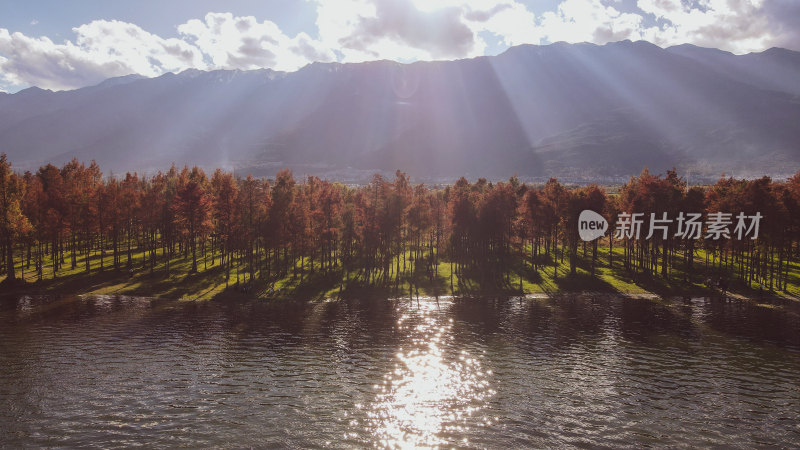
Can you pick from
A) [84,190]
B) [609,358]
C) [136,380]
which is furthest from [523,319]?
[84,190]

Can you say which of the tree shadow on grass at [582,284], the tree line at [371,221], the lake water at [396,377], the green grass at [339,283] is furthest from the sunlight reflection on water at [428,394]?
the tree shadow on grass at [582,284]

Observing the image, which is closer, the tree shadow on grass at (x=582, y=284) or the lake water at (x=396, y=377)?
the lake water at (x=396, y=377)

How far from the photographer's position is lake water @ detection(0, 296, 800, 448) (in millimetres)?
31625

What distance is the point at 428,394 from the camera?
3847 centimetres

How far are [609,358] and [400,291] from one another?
43.6 meters

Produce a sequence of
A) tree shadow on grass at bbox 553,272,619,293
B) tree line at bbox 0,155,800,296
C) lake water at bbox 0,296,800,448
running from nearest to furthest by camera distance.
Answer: lake water at bbox 0,296,800,448
tree line at bbox 0,155,800,296
tree shadow on grass at bbox 553,272,619,293

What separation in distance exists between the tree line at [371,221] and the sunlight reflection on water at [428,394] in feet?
132

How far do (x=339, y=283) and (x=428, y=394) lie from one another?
174ft

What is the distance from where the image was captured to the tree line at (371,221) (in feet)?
282

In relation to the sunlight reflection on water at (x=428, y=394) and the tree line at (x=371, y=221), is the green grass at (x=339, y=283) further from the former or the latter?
the sunlight reflection on water at (x=428, y=394)

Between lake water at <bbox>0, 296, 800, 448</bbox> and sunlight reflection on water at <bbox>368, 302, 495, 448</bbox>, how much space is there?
0.56 feet

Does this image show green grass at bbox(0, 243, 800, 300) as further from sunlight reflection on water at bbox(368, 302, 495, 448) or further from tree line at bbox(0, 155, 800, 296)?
sunlight reflection on water at bbox(368, 302, 495, 448)

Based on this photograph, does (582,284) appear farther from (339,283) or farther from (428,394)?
(428,394)

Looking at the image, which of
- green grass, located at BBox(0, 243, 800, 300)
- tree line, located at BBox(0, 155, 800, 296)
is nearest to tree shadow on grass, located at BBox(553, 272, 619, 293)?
green grass, located at BBox(0, 243, 800, 300)
